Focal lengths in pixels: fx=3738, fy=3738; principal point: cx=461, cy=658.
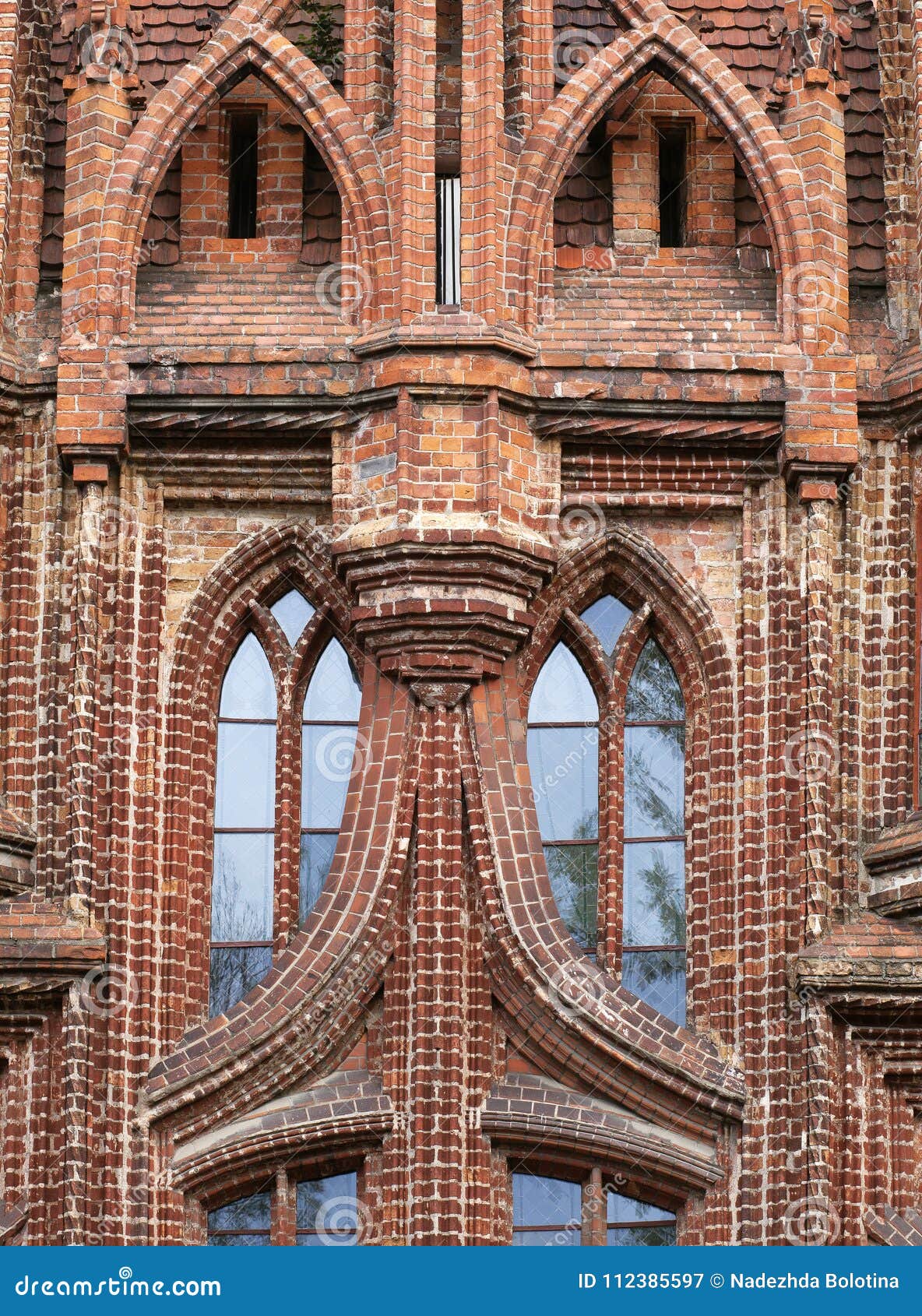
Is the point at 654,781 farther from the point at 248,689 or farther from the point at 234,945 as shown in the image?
the point at 234,945

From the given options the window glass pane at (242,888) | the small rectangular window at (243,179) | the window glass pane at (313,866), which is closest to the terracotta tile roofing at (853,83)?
the small rectangular window at (243,179)

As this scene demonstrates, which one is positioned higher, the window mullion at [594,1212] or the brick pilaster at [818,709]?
the brick pilaster at [818,709]

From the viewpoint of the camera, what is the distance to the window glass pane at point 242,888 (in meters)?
24.9

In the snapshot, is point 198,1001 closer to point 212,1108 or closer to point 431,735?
point 212,1108

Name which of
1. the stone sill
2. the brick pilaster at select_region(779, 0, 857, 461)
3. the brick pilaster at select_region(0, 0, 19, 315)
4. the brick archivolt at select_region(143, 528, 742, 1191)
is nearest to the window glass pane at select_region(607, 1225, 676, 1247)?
the brick archivolt at select_region(143, 528, 742, 1191)

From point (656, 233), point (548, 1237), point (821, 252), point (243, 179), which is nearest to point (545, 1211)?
point (548, 1237)

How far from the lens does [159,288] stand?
25625 mm

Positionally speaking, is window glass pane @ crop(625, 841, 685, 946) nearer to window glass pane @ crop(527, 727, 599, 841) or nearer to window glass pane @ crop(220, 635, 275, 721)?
window glass pane @ crop(527, 727, 599, 841)

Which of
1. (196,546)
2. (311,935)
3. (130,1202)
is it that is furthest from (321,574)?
(130,1202)

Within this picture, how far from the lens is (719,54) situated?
86.1ft

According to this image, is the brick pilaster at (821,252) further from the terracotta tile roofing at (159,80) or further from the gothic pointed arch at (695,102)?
the terracotta tile roofing at (159,80)

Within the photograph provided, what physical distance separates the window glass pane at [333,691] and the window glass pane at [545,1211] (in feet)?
11.0

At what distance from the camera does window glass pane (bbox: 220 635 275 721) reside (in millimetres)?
25312

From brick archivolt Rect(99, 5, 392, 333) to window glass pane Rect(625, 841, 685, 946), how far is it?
14.1 ft
